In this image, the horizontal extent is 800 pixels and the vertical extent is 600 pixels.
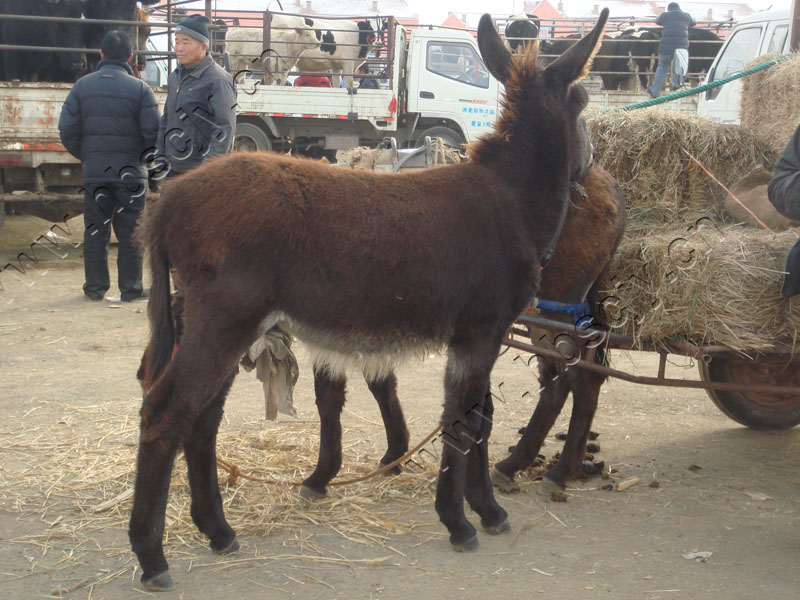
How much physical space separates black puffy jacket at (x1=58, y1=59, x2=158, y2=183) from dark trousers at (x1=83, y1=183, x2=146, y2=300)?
393mm

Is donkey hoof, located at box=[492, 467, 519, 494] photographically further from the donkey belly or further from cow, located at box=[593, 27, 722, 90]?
cow, located at box=[593, 27, 722, 90]

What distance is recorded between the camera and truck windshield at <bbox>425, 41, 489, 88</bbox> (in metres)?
15.6

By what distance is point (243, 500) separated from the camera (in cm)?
376

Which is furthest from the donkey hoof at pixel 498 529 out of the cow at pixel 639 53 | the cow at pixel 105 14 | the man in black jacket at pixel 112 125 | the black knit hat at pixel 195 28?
the cow at pixel 639 53

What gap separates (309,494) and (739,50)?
10346 millimetres

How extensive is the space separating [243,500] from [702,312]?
7.53 feet

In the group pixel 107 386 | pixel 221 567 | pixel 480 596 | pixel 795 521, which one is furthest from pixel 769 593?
pixel 107 386

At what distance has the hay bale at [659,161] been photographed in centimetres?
430

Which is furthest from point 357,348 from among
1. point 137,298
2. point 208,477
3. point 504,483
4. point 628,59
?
point 628,59

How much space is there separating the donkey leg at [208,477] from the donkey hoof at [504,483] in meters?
1.43

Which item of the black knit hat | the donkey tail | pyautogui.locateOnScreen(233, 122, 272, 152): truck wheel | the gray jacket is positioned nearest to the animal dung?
the donkey tail

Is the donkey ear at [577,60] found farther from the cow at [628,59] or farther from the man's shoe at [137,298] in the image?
the cow at [628,59]

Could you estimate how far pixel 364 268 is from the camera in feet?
9.55

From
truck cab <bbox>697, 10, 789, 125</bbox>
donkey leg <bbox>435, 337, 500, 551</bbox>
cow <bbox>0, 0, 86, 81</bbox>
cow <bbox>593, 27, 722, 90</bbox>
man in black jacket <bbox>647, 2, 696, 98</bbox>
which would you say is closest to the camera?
donkey leg <bbox>435, 337, 500, 551</bbox>
